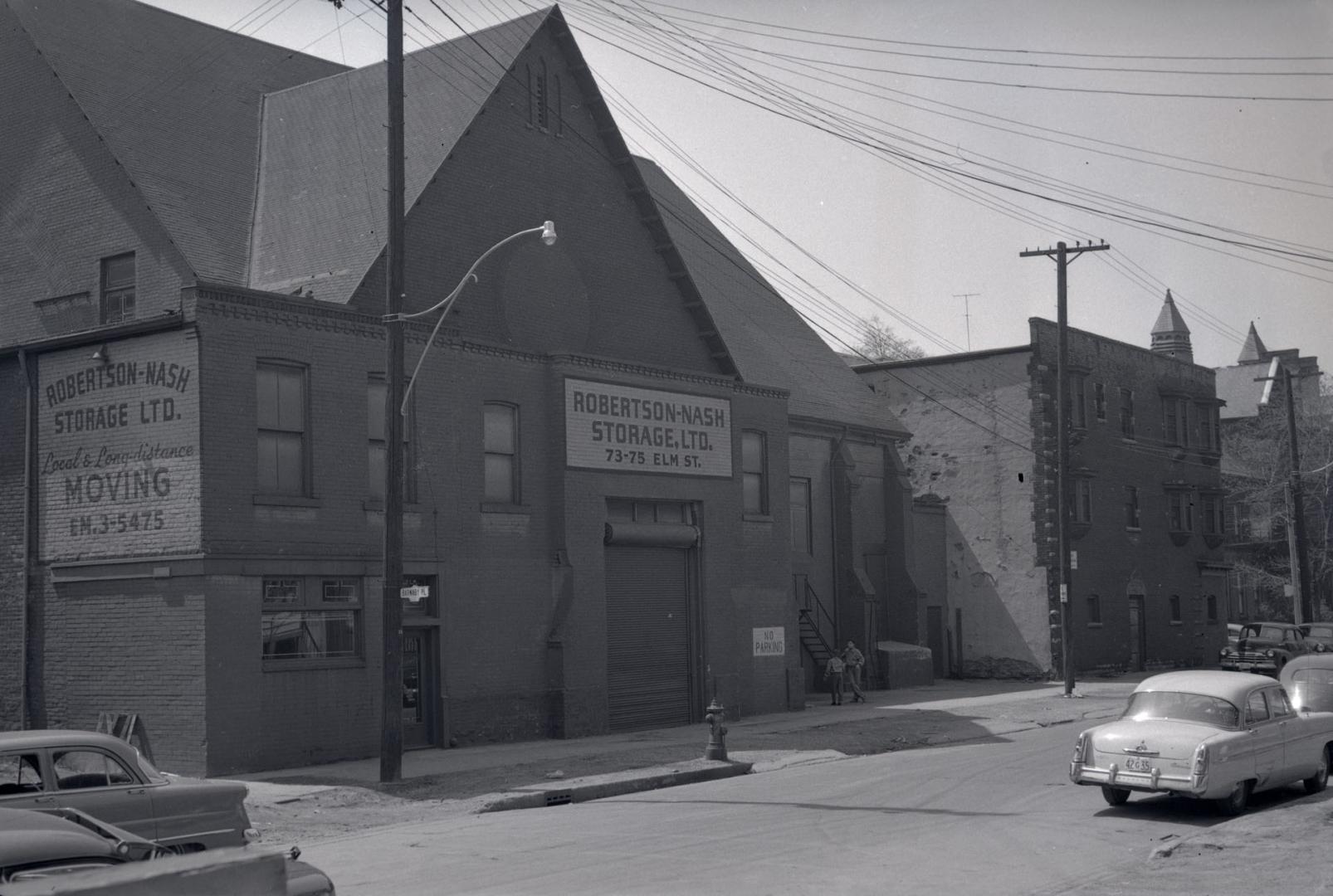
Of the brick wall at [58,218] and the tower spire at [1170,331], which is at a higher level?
the tower spire at [1170,331]

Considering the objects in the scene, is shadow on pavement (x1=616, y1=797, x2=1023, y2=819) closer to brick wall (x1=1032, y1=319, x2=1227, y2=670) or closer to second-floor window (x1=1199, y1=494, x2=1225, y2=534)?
brick wall (x1=1032, y1=319, x2=1227, y2=670)

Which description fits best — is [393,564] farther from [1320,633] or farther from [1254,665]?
[1320,633]

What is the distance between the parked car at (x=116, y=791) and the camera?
34.9 ft

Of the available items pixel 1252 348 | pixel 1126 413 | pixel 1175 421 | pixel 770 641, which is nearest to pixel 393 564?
pixel 770 641

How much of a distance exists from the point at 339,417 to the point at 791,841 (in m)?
12.4

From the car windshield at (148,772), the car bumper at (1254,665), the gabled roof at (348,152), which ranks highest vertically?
the gabled roof at (348,152)

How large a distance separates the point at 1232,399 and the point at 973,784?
233 feet

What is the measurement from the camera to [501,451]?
2703 cm

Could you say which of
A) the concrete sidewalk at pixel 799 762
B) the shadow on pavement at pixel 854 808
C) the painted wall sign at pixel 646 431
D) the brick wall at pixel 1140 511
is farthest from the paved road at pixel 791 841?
the brick wall at pixel 1140 511

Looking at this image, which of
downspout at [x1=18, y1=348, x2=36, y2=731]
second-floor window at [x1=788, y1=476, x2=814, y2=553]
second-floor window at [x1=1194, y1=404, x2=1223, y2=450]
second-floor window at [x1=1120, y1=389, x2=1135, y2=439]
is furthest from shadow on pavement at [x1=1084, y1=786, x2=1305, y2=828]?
second-floor window at [x1=1194, y1=404, x2=1223, y2=450]

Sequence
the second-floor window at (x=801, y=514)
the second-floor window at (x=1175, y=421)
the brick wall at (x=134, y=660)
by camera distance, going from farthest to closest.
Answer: the second-floor window at (x=1175, y=421) < the second-floor window at (x=801, y=514) < the brick wall at (x=134, y=660)

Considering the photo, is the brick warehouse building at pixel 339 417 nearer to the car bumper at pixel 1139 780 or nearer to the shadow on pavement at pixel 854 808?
the shadow on pavement at pixel 854 808

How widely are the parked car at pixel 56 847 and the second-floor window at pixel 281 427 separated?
15.8 m

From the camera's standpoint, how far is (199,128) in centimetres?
2730
